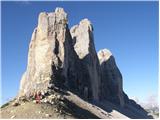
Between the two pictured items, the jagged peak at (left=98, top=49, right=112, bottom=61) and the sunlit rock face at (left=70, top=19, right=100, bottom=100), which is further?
the jagged peak at (left=98, top=49, right=112, bottom=61)

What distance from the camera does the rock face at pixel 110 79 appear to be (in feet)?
441

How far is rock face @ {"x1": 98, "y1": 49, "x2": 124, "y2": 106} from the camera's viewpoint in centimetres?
13438

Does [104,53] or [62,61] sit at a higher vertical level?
[104,53]

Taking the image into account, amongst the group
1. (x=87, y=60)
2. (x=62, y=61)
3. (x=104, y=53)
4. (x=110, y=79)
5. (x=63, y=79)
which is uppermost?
(x=104, y=53)

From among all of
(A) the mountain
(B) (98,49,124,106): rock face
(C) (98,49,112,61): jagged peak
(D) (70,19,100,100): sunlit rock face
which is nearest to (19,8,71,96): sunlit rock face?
(A) the mountain

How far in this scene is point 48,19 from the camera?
329 ft

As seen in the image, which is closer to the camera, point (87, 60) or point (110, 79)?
point (87, 60)

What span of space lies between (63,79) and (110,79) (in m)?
48.0

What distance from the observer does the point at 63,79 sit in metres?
93.3

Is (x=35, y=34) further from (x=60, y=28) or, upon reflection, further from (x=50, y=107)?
(x=50, y=107)

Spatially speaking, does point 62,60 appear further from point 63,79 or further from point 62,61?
point 63,79

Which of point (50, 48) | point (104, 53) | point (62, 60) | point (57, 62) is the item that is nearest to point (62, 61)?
point (62, 60)

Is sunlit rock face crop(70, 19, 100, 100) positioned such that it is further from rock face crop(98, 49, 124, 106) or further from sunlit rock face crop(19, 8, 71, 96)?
sunlit rock face crop(19, 8, 71, 96)

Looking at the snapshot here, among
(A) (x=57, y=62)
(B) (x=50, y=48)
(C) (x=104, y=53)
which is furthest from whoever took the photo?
(C) (x=104, y=53)
